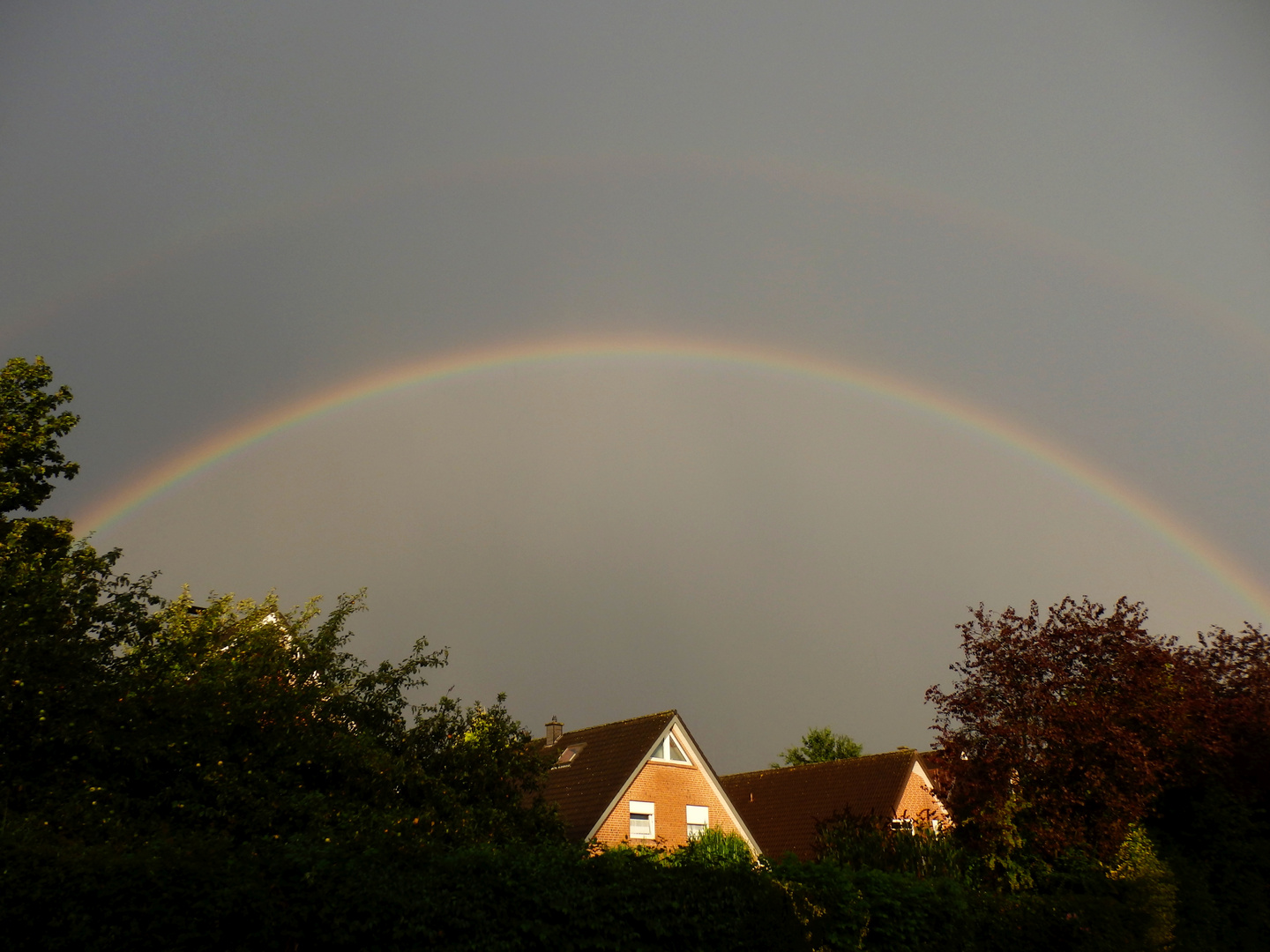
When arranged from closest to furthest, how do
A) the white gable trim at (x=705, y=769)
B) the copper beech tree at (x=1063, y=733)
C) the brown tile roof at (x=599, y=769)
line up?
1. the copper beech tree at (x=1063, y=733)
2. the brown tile roof at (x=599, y=769)
3. the white gable trim at (x=705, y=769)

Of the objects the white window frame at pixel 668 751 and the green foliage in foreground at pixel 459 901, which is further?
the white window frame at pixel 668 751

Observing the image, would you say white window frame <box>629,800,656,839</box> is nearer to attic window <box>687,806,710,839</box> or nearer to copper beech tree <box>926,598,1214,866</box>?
attic window <box>687,806,710,839</box>

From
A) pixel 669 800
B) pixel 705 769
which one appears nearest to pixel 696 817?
pixel 669 800

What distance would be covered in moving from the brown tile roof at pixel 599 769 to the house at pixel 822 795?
4765 millimetres

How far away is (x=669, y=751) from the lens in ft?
110

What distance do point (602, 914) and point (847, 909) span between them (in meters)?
3.45

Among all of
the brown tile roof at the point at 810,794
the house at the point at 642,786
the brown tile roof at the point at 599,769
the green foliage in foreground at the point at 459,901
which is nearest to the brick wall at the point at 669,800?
the house at the point at 642,786

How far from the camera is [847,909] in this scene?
37.1 ft

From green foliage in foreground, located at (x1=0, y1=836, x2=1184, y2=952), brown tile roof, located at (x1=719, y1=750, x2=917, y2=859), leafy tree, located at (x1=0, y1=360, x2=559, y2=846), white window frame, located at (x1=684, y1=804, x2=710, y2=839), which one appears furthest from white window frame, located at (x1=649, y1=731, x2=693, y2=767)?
green foliage in foreground, located at (x1=0, y1=836, x2=1184, y2=952)

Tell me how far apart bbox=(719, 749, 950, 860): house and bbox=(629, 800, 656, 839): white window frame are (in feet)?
17.0

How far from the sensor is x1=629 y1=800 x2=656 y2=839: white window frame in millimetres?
31562

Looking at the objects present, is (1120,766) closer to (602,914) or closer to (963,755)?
(963,755)

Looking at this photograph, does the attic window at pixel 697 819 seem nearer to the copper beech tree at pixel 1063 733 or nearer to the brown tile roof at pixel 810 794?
the brown tile roof at pixel 810 794

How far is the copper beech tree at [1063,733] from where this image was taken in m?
16.2
